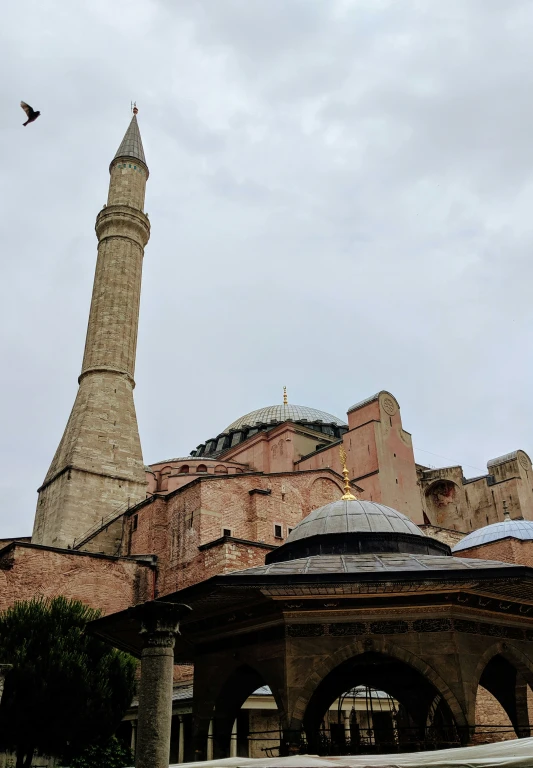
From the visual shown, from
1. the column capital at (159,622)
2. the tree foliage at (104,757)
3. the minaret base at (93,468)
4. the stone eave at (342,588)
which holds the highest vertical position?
the minaret base at (93,468)

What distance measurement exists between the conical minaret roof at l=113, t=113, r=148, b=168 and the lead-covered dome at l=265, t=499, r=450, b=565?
998 inches

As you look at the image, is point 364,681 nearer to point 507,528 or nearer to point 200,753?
point 200,753

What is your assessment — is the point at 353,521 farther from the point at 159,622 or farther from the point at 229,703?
the point at 159,622

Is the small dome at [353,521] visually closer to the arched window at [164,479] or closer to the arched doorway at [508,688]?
the arched doorway at [508,688]

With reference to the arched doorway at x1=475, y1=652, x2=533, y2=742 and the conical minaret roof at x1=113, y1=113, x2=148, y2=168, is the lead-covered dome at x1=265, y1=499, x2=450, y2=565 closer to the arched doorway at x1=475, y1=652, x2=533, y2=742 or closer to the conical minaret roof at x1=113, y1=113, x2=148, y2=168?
the arched doorway at x1=475, y1=652, x2=533, y2=742

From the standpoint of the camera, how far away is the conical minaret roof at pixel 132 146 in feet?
102

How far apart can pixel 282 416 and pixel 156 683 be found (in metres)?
30.4

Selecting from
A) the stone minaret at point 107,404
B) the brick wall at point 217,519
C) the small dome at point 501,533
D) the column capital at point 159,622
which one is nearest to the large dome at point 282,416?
the stone minaret at point 107,404

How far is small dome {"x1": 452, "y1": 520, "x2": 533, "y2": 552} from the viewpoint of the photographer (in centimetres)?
1739

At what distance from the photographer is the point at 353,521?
29.0 feet

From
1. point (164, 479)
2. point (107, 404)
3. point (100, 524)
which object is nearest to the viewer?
point (100, 524)

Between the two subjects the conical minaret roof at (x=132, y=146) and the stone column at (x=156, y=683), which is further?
the conical minaret roof at (x=132, y=146)

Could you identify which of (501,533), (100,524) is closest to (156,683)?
(501,533)

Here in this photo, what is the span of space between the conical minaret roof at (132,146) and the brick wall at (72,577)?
1928 centimetres
